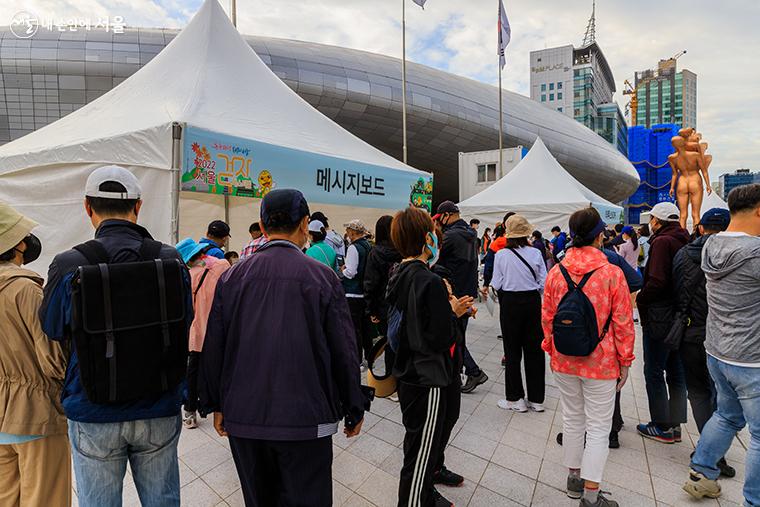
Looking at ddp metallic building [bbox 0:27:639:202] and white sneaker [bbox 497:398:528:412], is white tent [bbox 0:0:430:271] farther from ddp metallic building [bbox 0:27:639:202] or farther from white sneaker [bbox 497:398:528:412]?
ddp metallic building [bbox 0:27:639:202]

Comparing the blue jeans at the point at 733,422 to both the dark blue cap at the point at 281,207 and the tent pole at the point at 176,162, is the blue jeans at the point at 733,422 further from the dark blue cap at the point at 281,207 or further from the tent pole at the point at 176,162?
the tent pole at the point at 176,162

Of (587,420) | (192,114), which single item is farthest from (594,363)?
(192,114)

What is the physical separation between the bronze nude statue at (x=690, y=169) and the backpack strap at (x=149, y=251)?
12218 millimetres

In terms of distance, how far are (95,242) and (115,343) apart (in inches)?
15.8

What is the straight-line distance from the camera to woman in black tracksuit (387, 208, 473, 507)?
6.54 feet

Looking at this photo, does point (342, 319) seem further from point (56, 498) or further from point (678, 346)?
point (678, 346)

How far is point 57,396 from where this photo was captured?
5.56 ft

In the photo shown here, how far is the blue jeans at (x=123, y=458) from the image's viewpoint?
150 centimetres

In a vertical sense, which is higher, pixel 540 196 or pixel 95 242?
pixel 540 196

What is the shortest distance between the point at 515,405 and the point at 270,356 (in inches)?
118

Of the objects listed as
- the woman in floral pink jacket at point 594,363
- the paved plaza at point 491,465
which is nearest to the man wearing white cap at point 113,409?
the paved plaza at point 491,465

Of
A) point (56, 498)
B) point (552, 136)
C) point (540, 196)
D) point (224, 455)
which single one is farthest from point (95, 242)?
point (552, 136)

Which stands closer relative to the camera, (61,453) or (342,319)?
(342,319)

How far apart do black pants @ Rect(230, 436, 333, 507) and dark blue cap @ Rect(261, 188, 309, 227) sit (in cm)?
87
